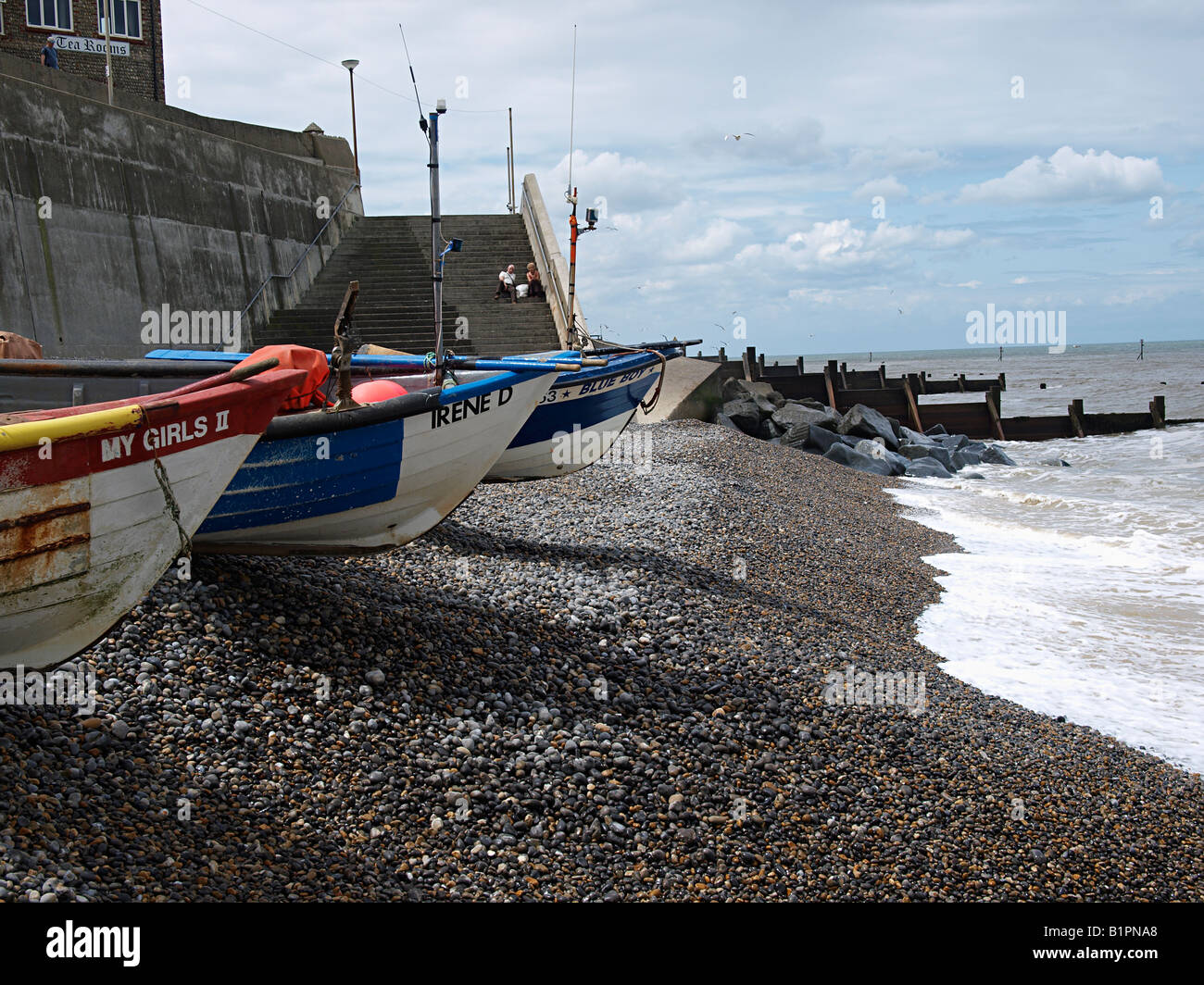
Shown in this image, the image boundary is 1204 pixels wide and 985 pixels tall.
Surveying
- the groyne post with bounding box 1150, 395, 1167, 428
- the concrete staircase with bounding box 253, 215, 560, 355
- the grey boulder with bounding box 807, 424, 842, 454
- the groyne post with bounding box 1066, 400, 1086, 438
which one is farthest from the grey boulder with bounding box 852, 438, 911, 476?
the groyne post with bounding box 1150, 395, 1167, 428

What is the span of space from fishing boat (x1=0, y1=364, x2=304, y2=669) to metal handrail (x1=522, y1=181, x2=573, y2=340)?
10.8m

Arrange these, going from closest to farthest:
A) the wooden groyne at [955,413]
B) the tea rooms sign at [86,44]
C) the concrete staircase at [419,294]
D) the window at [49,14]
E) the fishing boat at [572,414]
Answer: the fishing boat at [572,414] → the concrete staircase at [419,294] → the window at [49,14] → the tea rooms sign at [86,44] → the wooden groyne at [955,413]

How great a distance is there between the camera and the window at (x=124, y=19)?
81.6ft

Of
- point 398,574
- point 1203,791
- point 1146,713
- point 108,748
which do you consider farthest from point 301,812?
point 1146,713

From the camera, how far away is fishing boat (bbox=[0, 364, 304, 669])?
399cm

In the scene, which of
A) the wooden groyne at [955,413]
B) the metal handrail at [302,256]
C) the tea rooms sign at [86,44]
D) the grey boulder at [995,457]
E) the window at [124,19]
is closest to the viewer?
the metal handrail at [302,256]

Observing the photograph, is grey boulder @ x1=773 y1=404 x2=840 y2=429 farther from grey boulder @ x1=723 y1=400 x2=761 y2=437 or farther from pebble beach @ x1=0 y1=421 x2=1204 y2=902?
pebble beach @ x1=0 y1=421 x2=1204 y2=902

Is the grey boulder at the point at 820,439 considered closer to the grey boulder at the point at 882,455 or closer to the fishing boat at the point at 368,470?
the grey boulder at the point at 882,455

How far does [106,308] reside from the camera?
1562cm

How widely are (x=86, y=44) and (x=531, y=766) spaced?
2700 cm

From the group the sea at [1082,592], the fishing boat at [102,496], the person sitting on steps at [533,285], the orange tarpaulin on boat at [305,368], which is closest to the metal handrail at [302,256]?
the person sitting on steps at [533,285]

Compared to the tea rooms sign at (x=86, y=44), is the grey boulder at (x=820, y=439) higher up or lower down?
lower down

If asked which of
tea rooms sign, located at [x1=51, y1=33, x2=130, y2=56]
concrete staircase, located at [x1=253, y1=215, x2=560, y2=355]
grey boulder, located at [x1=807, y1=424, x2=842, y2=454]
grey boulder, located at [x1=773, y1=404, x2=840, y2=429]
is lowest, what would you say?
grey boulder, located at [x1=807, y1=424, x2=842, y2=454]

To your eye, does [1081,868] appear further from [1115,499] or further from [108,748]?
[1115,499]
